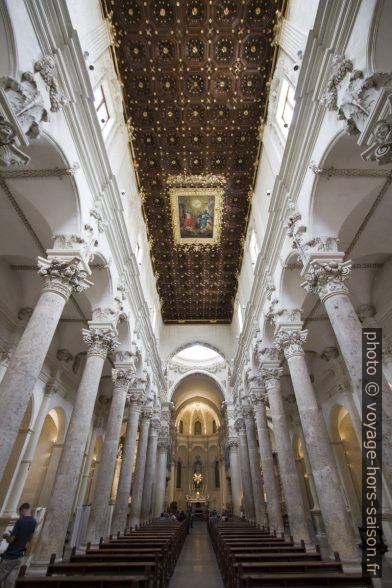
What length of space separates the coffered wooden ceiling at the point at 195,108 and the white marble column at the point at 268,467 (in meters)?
8.13

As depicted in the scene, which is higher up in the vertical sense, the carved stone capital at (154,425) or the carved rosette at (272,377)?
the carved stone capital at (154,425)

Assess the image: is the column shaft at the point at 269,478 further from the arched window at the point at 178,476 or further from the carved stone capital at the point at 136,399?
the arched window at the point at 178,476

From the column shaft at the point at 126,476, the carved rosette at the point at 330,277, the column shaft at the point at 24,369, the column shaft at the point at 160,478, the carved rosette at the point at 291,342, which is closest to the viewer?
the column shaft at the point at 24,369

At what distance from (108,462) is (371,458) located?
7.91 m

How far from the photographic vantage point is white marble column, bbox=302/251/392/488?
16.3 feet

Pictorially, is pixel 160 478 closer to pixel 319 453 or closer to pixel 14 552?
pixel 319 453

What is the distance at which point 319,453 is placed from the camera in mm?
7398

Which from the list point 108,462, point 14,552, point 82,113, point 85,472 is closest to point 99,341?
point 108,462

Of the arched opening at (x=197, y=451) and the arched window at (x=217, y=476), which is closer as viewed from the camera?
the arched opening at (x=197, y=451)

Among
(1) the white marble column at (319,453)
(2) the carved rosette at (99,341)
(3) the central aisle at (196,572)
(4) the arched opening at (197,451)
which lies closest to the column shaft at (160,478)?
(4) the arched opening at (197,451)

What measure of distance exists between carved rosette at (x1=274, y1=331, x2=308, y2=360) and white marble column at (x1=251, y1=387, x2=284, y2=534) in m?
5.22

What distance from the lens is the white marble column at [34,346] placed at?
488cm

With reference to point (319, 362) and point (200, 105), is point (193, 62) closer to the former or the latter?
point (200, 105)

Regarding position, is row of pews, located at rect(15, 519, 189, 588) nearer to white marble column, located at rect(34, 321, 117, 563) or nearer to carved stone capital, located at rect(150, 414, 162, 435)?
white marble column, located at rect(34, 321, 117, 563)
